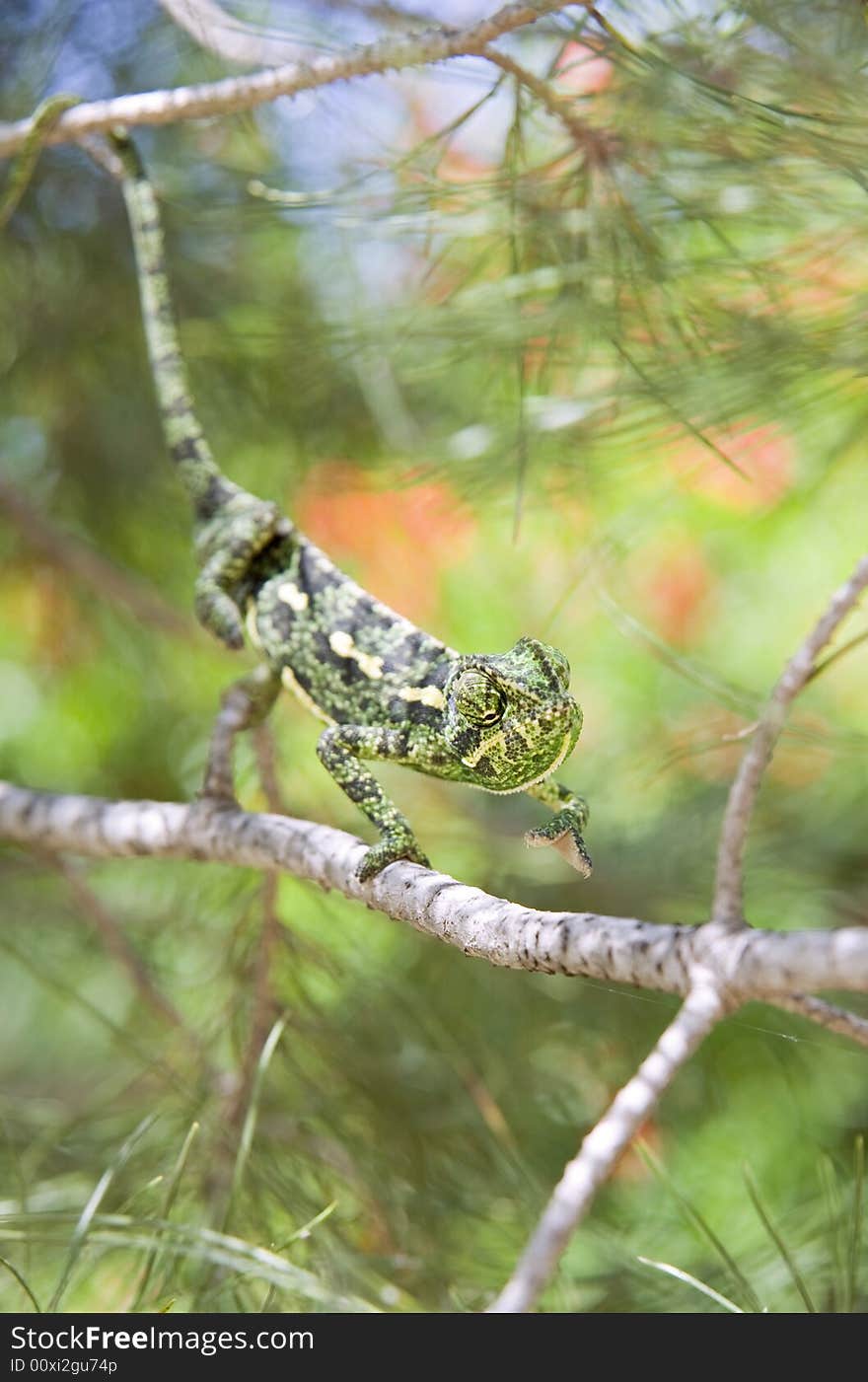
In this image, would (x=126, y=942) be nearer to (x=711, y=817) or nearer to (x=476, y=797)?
(x=476, y=797)

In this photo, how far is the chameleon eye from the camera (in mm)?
729

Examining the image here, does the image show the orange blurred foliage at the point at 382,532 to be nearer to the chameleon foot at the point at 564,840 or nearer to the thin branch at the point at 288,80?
the thin branch at the point at 288,80

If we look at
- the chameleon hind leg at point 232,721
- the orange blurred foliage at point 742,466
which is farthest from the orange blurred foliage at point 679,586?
the chameleon hind leg at point 232,721

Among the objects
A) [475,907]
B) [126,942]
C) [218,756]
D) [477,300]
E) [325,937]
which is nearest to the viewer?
[475,907]

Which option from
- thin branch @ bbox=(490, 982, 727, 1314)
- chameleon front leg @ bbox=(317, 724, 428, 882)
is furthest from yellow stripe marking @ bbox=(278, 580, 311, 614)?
thin branch @ bbox=(490, 982, 727, 1314)

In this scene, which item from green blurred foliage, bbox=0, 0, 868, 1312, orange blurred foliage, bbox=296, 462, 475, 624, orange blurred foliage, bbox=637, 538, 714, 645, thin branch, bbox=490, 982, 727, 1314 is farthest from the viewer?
orange blurred foliage, bbox=637, 538, 714, 645

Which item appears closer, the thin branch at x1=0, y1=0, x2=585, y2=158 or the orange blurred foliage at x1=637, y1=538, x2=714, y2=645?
the thin branch at x1=0, y1=0, x2=585, y2=158

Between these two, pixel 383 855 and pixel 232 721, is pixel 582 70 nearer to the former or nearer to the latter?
pixel 232 721

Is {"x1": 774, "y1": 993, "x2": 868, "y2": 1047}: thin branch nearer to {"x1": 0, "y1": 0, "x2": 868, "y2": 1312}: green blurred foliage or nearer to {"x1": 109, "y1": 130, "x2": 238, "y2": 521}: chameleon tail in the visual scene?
{"x1": 0, "y1": 0, "x2": 868, "y2": 1312}: green blurred foliage

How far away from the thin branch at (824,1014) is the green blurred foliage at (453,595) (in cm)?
41

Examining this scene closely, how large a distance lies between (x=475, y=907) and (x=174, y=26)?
1213 mm

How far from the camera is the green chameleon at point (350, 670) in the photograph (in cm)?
72
